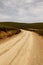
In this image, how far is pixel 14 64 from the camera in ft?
31.8

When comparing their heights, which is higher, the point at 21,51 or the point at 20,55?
the point at 20,55

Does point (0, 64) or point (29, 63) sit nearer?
point (0, 64)

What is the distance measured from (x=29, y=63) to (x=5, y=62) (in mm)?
1682

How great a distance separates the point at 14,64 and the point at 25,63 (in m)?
0.88

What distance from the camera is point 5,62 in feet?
32.9

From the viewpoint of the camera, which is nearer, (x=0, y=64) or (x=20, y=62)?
(x=0, y=64)

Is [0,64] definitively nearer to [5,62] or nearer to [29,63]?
[5,62]

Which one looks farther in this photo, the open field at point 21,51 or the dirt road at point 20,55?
the open field at point 21,51

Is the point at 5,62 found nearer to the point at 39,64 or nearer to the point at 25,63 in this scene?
the point at 25,63

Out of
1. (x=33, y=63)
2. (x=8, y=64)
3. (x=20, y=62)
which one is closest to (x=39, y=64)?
(x=33, y=63)

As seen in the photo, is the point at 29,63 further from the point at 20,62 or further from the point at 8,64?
the point at 8,64

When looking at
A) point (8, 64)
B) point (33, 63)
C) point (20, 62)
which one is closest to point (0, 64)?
point (8, 64)

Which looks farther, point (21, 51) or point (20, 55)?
point (21, 51)

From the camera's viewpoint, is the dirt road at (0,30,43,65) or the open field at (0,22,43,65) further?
the open field at (0,22,43,65)
